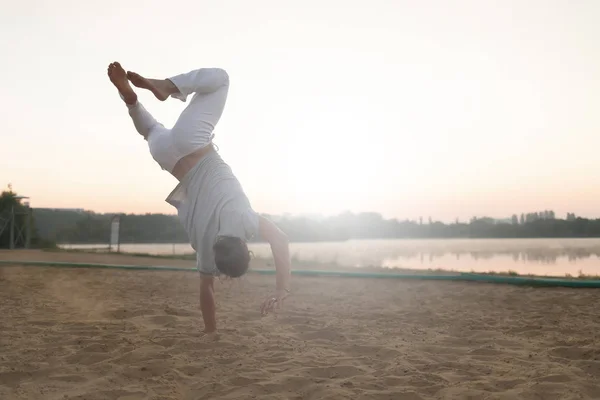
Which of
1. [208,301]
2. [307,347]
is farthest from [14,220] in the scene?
[307,347]

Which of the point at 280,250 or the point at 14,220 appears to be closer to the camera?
the point at 280,250

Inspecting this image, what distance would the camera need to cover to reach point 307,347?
430 cm

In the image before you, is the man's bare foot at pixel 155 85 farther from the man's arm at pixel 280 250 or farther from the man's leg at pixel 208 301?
the man's leg at pixel 208 301

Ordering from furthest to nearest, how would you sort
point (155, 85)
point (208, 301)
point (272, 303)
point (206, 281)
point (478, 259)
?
point (478, 259), point (208, 301), point (206, 281), point (272, 303), point (155, 85)

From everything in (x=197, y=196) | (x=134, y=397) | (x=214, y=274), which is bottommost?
(x=134, y=397)

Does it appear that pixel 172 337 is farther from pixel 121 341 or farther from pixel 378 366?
pixel 378 366

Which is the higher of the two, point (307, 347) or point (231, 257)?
point (231, 257)

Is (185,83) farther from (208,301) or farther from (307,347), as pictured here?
(307,347)

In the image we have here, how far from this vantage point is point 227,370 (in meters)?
3.54

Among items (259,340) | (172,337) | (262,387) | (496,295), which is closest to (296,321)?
(259,340)

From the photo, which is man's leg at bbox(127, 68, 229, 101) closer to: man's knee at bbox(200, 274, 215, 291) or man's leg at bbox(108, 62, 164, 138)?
man's leg at bbox(108, 62, 164, 138)

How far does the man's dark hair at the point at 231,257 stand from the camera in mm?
3549

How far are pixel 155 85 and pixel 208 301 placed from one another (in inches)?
78.6

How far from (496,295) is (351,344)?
13.5 ft
